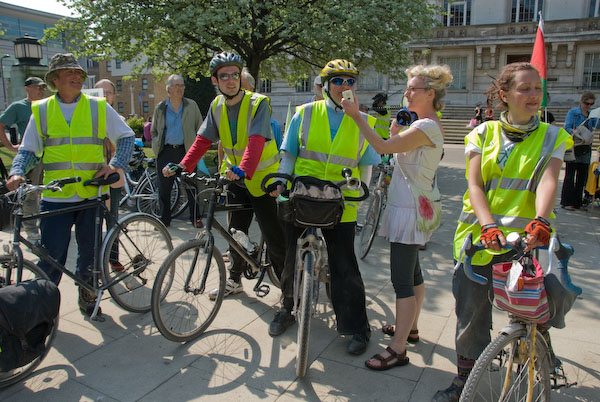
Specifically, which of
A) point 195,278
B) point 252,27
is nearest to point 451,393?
point 195,278

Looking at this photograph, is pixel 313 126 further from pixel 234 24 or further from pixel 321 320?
pixel 234 24

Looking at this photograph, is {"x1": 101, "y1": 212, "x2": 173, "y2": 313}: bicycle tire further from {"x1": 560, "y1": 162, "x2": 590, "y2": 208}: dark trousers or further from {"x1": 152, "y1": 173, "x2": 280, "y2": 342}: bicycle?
{"x1": 560, "y1": 162, "x2": 590, "y2": 208}: dark trousers

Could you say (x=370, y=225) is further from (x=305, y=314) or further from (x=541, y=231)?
(x=541, y=231)

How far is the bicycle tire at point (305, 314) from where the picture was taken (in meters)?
3.00

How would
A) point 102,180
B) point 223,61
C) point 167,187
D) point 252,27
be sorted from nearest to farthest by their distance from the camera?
point 223,61, point 102,180, point 167,187, point 252,27

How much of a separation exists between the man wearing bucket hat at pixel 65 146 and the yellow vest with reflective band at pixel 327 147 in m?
1.63

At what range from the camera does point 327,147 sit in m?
3.37

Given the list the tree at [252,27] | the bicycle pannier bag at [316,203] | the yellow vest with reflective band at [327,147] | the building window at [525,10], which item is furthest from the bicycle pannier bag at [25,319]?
the building window at [525,10]

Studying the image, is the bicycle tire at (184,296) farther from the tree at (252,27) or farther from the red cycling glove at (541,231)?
the tree at (252,27)

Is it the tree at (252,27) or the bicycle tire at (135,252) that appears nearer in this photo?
the bicycle tire at (135,252)

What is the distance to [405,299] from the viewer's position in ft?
10.5

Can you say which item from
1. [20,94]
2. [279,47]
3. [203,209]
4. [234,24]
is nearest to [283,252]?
[203,209]

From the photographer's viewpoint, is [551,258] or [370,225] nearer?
[551,258]

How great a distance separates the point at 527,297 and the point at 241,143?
8.35 feet
